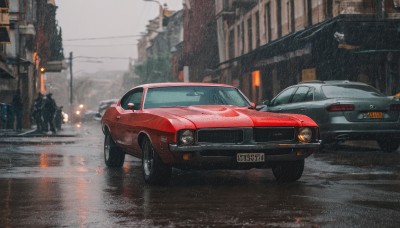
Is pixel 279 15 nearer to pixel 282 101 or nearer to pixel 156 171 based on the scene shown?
pixel 282 101

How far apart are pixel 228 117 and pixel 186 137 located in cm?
60

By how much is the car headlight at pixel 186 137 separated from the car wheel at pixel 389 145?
671 cm

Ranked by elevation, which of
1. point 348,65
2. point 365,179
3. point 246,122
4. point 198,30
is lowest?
point 365,179

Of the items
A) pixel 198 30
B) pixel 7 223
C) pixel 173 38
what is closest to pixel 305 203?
pixel 7 223

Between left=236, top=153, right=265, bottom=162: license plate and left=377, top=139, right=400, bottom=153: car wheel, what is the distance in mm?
6148

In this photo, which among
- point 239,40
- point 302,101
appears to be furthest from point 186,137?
point 239,40

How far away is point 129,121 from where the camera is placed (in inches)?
391

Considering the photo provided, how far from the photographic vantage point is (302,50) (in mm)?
26609

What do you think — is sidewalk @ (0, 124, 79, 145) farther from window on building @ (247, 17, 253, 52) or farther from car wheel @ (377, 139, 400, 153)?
window on building @ (247, 17, 253, 52)

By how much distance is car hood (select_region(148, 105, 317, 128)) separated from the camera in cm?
826

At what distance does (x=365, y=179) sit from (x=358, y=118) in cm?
386

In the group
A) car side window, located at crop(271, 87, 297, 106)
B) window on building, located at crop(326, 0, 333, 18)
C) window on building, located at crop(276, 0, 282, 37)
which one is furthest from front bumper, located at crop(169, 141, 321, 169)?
window on building, located at crop(276, 0, 282, 37)

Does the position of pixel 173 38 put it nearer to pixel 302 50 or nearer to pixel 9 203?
pixel 302 50

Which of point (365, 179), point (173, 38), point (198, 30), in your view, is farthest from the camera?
point (173, 38)
